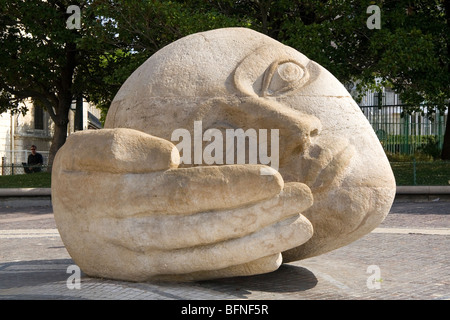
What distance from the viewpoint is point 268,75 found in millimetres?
6336

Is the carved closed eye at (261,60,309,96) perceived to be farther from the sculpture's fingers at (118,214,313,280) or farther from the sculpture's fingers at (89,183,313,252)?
the sculpture's fingers at (118,214,313,280)

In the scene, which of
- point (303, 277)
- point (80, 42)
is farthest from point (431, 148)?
point (303, 277)

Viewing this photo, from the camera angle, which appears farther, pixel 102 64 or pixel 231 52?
pixel 102 64

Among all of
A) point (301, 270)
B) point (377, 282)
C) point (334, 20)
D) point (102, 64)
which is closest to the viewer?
point (377, 282)

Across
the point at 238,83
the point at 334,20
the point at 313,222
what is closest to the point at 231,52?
the point at 238,83

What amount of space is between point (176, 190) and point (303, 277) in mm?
2002

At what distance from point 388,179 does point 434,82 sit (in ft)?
38.6

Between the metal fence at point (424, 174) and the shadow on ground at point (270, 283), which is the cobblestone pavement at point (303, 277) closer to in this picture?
the shadow on ground at point (270, 283)

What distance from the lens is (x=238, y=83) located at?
6230mm

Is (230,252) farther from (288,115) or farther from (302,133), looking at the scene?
(288,115)

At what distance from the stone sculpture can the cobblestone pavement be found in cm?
26

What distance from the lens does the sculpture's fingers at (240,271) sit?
234 inches
